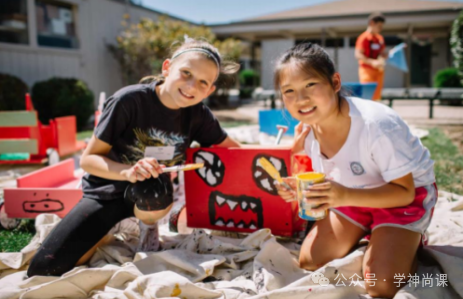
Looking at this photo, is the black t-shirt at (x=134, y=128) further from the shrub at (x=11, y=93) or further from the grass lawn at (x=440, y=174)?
the shrub at (x=11, y=93)

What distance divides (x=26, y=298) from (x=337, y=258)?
1573mm

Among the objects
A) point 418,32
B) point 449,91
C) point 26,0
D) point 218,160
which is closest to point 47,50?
point 26,0

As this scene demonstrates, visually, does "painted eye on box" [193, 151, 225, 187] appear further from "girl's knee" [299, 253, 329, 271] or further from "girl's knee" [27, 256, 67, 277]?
"girl's knee" [27, 256, 67, 277]

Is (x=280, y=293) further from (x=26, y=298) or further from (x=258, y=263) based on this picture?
(x=26, y=298)

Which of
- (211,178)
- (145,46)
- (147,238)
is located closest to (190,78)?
(211,178)

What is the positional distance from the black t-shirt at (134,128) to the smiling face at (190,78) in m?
0.14

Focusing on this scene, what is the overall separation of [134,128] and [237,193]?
2.62 feet

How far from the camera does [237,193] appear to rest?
259 cm

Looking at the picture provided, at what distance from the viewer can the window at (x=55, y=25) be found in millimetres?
8969

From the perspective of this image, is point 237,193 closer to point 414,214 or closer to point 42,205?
point 414,214

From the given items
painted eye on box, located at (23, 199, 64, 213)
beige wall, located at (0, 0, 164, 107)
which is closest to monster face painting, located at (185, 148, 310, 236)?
painted eye on box, located at (23, 199, 64, 213)

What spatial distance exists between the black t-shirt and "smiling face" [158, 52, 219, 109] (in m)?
0.14

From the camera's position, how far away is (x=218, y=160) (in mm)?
2588

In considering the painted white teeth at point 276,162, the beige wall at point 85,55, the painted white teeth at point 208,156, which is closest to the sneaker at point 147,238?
the painted white teeth at point 208,156
